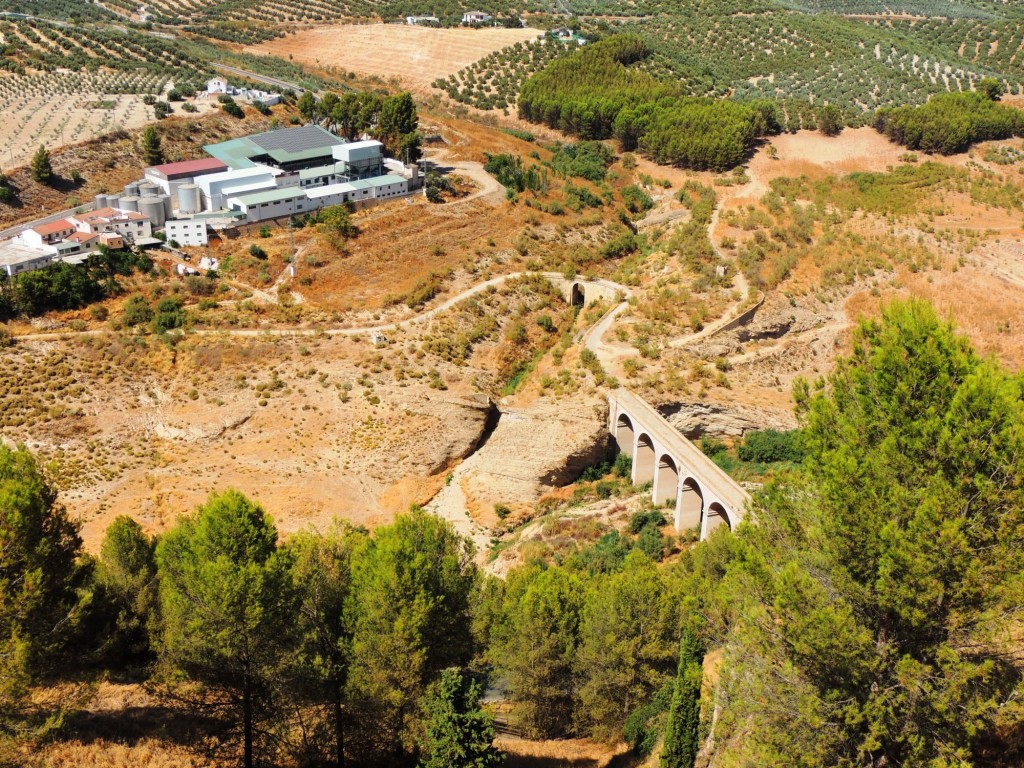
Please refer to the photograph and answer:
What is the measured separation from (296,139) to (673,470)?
38088mm

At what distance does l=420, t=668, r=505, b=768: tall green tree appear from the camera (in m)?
21.6

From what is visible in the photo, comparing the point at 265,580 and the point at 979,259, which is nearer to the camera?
the point at 265,580

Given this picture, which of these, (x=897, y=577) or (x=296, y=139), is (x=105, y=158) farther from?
(x=897, y=577)

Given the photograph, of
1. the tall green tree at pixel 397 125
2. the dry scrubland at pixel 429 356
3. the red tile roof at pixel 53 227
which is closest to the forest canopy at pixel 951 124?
the dry scrubland at pixel 429 356

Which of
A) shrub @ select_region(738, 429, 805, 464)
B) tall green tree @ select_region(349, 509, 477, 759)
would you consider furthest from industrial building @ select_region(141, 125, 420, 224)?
tall green tree @ select_region(349, 509, 477, 759)

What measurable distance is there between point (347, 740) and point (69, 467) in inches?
1024

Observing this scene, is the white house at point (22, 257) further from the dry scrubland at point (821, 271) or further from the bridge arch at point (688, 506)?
the bridge arch at point (688, 506)

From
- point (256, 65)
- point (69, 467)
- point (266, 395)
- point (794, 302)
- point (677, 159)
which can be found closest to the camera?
point (69, 467)

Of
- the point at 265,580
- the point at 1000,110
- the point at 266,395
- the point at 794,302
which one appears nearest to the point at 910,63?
the point at 1000,110

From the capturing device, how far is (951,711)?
1634 cm

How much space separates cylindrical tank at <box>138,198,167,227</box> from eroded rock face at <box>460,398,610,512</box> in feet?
80.7

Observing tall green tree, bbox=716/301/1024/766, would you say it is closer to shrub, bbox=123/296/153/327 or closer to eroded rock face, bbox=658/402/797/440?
Result: eroded rock face, bbox=658/402/797/440

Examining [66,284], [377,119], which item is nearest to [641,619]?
[66,284]

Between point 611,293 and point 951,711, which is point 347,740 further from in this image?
point 611,293
